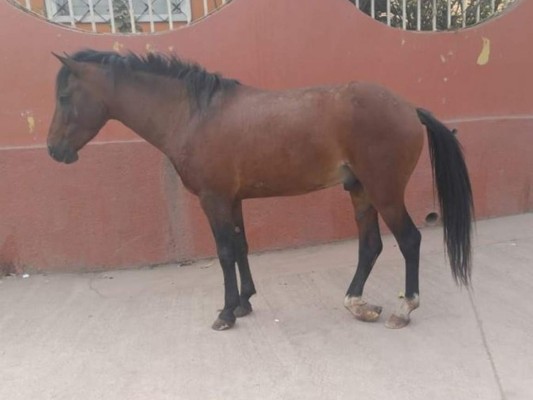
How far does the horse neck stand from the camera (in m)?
3.15

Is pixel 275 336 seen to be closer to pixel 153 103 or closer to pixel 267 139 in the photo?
pixel 267 139

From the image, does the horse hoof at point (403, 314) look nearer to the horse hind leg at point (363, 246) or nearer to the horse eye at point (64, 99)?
the horse hind leg at point (363, 246)

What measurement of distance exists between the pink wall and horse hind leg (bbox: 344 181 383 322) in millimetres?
1327

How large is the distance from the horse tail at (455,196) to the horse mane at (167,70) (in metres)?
1.32

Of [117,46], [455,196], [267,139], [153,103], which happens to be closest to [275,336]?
[267,139]

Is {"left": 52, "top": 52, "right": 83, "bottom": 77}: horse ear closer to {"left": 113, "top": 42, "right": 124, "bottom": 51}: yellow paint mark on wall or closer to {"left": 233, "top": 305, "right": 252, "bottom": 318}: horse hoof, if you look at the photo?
{"left": 113, "top": 42, "right": 124, "bottom": 51}: yellow paint mark on wall

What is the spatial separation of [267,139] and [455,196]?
4.04 ft

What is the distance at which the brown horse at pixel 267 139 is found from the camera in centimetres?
295

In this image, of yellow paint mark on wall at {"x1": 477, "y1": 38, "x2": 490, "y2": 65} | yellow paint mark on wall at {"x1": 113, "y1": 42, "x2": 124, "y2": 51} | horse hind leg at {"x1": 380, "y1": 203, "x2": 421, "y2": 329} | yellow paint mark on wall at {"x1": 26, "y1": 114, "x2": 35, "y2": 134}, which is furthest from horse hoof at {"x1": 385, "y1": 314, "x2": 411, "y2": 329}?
yellow paint mark on wall at {"x1": 26, "y1": 114, "x2": 35, "y2": 134}

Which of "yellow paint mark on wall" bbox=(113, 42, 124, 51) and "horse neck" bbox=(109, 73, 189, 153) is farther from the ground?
"yellow paint mark on wall" bbox=(113, 42, 124, 51)

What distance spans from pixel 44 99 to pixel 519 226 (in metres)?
4.44

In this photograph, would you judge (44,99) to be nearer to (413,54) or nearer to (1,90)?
(1,90)

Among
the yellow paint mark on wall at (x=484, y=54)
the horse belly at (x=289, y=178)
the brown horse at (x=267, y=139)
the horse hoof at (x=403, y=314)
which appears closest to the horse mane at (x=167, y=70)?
the brown horse at (x=267, y=139)

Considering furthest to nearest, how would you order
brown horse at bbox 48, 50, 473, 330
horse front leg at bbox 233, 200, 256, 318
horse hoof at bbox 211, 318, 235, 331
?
horse front leg at bbox 233, 200, 256, 318 → horse hoof at bbox 211, 318, 235, 331 → brown horse at bbox 48, 50, 473, 330
